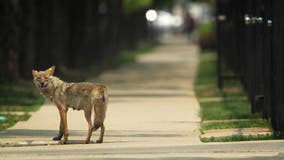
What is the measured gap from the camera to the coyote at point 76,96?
1296 centimetres

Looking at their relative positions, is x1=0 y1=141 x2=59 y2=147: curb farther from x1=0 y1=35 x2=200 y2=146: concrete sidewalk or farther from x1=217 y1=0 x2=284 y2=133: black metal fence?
x1=217 y1=0 x2=284 y2=133: black metal fence

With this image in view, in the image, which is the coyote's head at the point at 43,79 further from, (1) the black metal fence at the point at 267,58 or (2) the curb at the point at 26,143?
(1) the black metal fence at the point at 267,58

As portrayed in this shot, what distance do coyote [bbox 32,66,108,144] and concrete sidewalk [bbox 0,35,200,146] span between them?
0.45m

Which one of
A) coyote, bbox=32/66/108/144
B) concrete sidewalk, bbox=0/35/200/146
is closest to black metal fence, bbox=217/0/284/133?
concrete sidewalk, bbox=0/35/200/146

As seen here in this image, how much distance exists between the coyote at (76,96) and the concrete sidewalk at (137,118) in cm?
45

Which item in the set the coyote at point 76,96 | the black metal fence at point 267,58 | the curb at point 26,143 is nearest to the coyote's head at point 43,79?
the coyote at point 76,96

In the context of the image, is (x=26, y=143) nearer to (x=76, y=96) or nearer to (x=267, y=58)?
(x=76, y=96)

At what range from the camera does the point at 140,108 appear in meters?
19.1

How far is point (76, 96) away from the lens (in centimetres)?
1315

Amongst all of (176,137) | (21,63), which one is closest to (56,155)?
(176,137)

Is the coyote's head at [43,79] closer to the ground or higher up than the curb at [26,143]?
higher up

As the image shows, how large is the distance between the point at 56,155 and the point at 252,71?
6.88 m

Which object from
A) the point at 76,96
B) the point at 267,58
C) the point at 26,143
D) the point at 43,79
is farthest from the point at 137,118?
the point at 43,79

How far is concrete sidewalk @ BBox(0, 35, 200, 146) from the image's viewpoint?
13922mm
